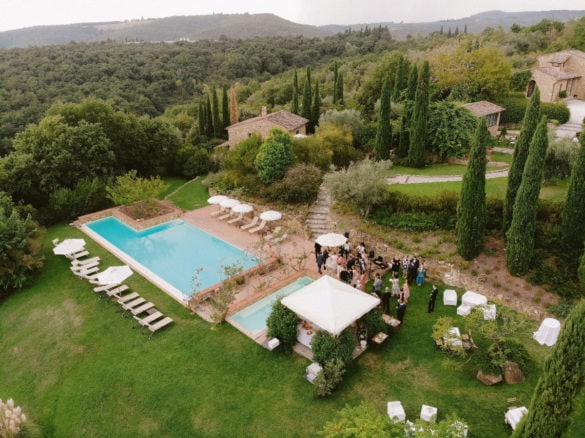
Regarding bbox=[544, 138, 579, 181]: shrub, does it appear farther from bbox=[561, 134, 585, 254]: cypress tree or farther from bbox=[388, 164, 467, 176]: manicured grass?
bbox=[388, 164, 467, 176]: manicured grass

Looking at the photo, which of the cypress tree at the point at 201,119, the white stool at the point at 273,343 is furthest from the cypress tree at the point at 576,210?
the cypress tree at the point at 201,119

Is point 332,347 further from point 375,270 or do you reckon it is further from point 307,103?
point 307,103

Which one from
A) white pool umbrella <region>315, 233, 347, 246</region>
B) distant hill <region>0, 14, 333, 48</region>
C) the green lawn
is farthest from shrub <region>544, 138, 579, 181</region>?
distant hill <region>0, 14, 333, 48</region>

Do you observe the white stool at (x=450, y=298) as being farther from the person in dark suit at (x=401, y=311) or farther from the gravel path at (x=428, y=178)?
the gravel path at (x=428, y=178)

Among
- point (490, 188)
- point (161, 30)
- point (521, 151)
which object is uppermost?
point (161, 30)

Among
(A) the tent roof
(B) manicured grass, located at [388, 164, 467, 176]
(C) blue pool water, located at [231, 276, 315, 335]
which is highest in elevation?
(B) manicured grass, located at [388, 164, 467, 176]

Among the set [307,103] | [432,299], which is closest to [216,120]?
[307,103]
